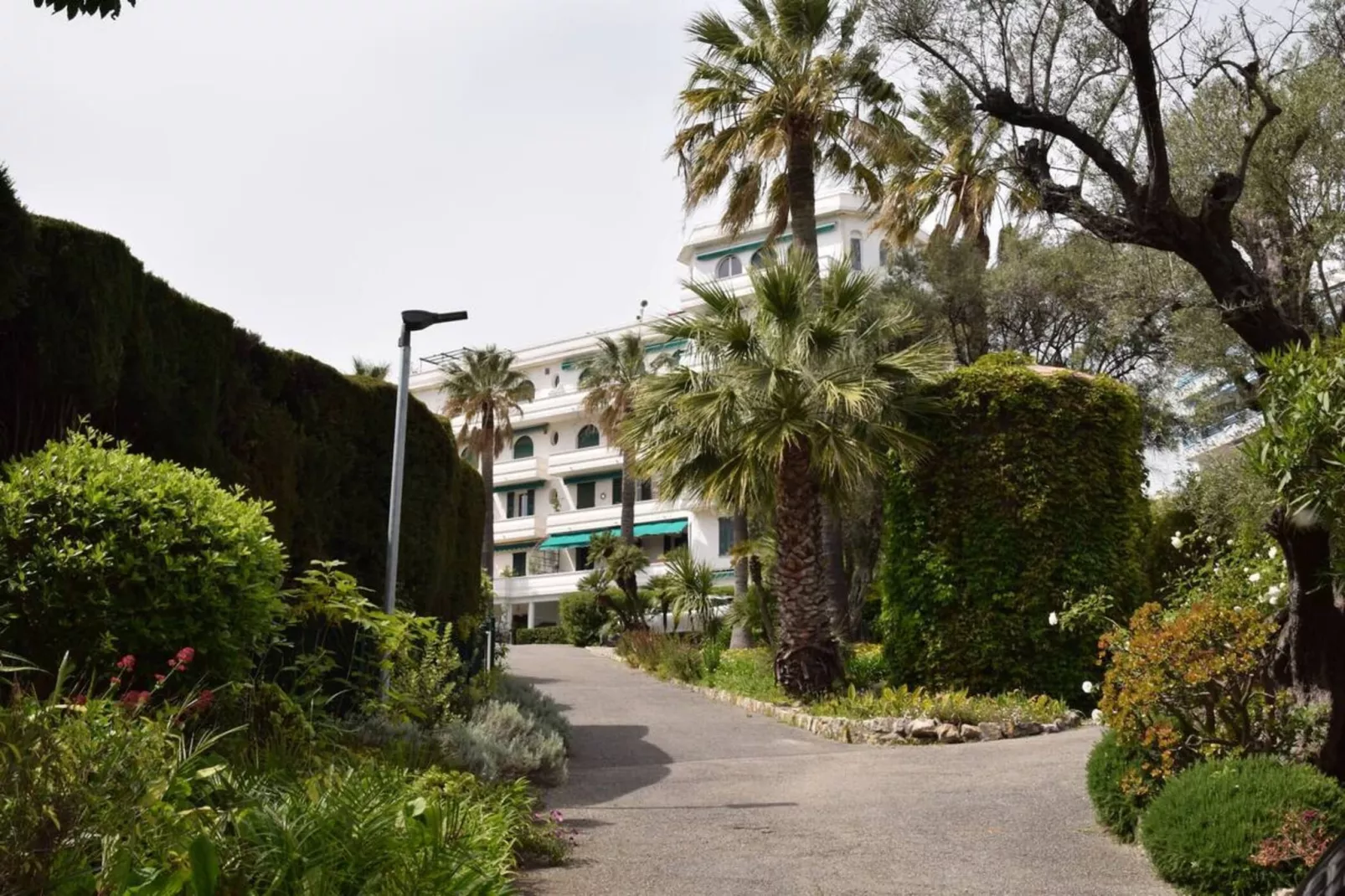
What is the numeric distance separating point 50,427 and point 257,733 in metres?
2.65

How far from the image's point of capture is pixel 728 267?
52.1 meters

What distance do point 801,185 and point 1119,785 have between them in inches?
645

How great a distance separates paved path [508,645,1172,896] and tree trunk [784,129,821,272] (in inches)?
401

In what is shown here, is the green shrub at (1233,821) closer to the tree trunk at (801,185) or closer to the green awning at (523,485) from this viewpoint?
the tree trunk at (801,185)

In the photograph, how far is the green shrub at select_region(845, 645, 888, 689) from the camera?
1912cm

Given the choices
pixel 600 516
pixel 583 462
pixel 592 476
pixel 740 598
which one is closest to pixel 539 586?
pixel 600 516

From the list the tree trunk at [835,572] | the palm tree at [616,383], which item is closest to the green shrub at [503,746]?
the tree trunk at [835,572]

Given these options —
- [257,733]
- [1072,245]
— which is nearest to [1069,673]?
[1072,245]

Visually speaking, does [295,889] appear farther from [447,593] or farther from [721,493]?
[721,493]

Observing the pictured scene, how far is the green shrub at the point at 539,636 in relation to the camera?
Answer: 44938 millimetres

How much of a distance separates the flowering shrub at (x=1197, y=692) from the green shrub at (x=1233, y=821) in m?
0.68

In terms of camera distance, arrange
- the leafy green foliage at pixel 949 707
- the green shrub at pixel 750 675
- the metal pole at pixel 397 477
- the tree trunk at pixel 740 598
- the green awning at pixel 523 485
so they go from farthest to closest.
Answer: the green awning at pixel 523 485 → the tree trunk at pixel 740 598 → the green shrub at pixel 750 675 → the leafy green foliage at pixel 949 707 → the metal pole at pixel 397 477

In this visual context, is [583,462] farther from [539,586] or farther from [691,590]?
[691,590]

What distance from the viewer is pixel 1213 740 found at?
8.41 metres
